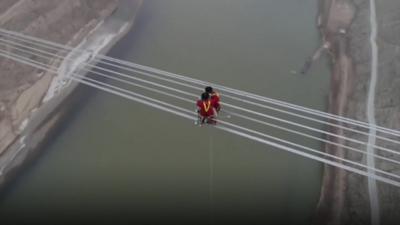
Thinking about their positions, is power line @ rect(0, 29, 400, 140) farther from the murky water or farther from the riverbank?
the murky water

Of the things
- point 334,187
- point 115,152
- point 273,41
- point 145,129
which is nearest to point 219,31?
point 273,41

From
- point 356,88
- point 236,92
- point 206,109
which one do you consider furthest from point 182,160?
point 356,88

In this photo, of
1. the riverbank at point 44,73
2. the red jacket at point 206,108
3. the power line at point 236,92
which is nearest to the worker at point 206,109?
the red jacket at point 206,108

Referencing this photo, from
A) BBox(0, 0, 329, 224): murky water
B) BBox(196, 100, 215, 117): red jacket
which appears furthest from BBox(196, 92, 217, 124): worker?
BBox(0, 0, 329, 224): murky water

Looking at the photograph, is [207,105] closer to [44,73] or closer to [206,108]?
[206,108]

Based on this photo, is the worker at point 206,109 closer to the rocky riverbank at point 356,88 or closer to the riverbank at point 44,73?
the rocky riverbank at point 356,88

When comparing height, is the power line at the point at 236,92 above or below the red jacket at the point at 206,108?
above

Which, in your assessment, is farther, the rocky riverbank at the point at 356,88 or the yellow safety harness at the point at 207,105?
the rocky riverbank at the point at 356,88
